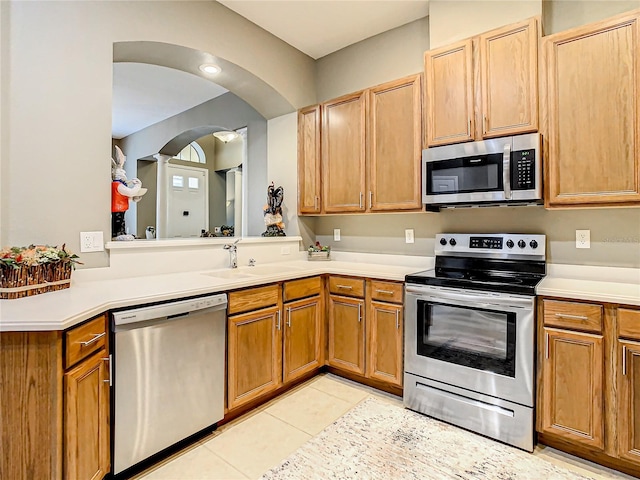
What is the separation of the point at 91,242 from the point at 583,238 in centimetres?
311

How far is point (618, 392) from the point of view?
175 centimetres

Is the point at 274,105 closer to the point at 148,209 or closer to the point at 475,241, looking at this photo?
the point at 475,241

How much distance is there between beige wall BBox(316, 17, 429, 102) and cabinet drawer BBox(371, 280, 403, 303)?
1.88 m

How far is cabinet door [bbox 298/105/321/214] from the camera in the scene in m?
3.35

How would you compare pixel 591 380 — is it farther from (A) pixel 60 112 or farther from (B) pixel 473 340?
(A) pixel 60 112

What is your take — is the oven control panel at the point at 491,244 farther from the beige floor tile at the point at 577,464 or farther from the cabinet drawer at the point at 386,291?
the beige floor tile at the point at 577,464

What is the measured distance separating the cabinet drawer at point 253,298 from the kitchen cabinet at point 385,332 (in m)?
0.73

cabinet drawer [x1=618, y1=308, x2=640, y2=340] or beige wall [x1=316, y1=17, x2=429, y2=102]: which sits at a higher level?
beige wall [x1=316, y1=17, x2=429, y2=102]

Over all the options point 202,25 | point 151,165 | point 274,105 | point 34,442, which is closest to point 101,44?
point 202,25

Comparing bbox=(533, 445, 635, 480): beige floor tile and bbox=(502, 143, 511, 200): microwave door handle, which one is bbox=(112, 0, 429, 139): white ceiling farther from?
bbox=(533, 445, 635, 480): beige floor tile

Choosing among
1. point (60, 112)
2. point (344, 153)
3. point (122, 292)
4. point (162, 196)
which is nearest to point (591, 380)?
point (344, 153)

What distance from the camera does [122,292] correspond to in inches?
70.4

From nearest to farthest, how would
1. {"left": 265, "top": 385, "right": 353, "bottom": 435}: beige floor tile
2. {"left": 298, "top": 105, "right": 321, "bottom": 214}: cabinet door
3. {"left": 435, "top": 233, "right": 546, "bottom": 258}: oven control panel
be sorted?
{"left": 265, "top": 385, "right": 353, "bottom": 435}: beige floor tile, {"left": 435, "top": 233, "right": 546, "bottom": 258}: oven control panel, {"left": 298, "top": 105, "right": 321, "bottom": 214}: cabinet door

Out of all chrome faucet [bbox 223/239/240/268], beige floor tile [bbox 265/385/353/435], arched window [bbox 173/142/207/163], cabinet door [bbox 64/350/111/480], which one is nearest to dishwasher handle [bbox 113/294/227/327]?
cabinet door [bbox 64/350/111/480]
